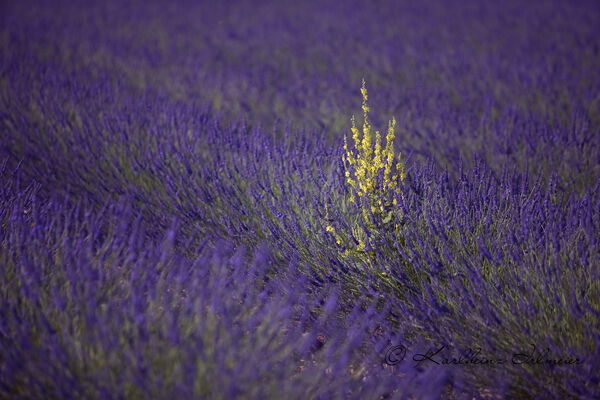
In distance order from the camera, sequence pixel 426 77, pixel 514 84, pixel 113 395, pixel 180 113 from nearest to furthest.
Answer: pixel 113 395 < pixel 180 113 < pixel 514 84 < pixel 426 77

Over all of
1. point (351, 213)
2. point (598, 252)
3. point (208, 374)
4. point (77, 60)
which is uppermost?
point (598, 252)

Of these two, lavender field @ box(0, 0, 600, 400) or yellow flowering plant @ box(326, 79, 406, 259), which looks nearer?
lavender field @ box(0, 0, 600, 400)

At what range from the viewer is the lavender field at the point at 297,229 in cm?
160

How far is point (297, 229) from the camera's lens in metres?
2.48

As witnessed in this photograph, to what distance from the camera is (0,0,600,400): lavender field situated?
160 cm

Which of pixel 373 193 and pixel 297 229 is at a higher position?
pixel 373 193

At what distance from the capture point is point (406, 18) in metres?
9.62

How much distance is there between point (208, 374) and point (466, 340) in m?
1.03

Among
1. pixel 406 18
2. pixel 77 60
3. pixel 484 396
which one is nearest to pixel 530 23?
pixel 406 18

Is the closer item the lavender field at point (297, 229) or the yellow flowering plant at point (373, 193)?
the lavender field at point (297, 229)

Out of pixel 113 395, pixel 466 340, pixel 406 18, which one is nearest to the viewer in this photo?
pixel 113 395

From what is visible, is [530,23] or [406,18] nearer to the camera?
[530,23]

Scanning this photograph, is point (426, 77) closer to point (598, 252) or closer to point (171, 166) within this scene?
point (171, 166)

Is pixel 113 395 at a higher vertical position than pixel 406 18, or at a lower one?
lower
